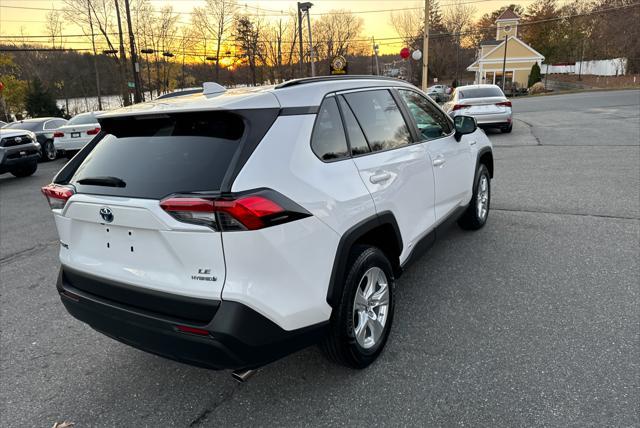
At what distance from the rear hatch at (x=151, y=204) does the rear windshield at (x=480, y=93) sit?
13.5 meters

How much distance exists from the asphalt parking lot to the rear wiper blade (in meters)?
1.32

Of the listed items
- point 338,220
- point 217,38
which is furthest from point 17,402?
point 217,38

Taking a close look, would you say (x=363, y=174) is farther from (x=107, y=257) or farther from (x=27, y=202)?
(x=27, y=202)

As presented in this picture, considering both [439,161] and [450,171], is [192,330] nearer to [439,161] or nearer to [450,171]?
[439,161]

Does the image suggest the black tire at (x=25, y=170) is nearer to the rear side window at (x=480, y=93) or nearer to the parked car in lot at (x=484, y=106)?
the parked car in lot at (x=484, y=106)

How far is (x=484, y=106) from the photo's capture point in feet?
46.4

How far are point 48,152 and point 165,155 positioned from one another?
667 inches

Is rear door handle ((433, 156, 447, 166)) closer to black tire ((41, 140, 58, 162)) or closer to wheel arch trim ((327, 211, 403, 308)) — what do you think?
wheel arch trim ((327, 211, 403, 308))

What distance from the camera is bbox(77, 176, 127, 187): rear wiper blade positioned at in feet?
7.79

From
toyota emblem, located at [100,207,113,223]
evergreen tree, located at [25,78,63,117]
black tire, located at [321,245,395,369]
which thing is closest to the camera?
toyota emblem, located at [100,207,113,223]

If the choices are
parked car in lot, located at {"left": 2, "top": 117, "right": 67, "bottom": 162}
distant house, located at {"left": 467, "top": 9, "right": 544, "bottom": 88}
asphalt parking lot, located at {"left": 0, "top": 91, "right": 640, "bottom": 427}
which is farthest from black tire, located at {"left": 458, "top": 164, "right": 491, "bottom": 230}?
distant house, located at {"left": 467, "top": 9, "right": 544, "bottom": 88}

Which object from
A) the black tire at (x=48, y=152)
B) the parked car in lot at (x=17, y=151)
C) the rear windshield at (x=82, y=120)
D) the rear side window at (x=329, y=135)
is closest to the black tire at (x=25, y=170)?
the parked car in lot at (x=17, y=151)

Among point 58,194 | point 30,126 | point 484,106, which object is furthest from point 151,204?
point 30,126

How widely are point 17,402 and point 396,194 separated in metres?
2.73
